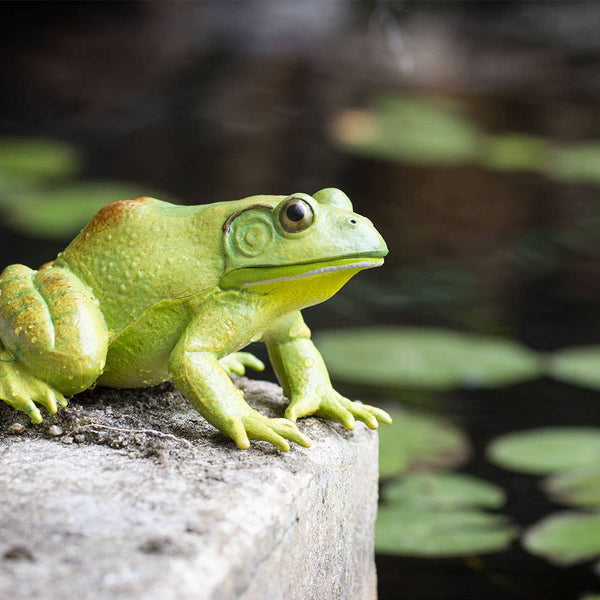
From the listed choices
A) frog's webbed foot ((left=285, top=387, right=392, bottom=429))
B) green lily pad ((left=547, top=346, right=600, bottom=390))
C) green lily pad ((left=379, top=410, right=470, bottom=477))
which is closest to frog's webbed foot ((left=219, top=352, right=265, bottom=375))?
frog's webbed foot ((left=285, top=387, right=392, bottom=429))

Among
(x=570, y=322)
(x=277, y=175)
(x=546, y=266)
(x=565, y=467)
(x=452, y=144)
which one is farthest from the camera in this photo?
(x=452, y=144)

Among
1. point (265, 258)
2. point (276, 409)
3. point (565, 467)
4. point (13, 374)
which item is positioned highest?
point (265, 258)

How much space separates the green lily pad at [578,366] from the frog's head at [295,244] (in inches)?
64.5

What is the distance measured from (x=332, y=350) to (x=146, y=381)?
1492 millimetres

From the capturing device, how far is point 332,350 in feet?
9.31

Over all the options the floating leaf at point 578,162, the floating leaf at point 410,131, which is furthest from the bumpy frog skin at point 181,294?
the floating leaf at point 578,162

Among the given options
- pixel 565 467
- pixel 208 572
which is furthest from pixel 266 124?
pixel 208 572

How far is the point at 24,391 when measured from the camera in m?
1.28

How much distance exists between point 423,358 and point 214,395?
167cm

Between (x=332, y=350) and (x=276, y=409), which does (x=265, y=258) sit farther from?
(x=332, y=350)

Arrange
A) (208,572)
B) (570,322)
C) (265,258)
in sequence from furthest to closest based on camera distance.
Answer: (570,322)
(265,258)
(208,572)

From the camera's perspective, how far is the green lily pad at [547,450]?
7.25 ft

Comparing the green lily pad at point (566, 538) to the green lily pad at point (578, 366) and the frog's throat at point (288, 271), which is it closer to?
the green lily pad at point (578, 366)

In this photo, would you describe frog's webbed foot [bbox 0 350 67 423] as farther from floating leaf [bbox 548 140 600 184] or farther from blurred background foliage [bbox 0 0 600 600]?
floating leaf [bbox 548 140 600 184]
